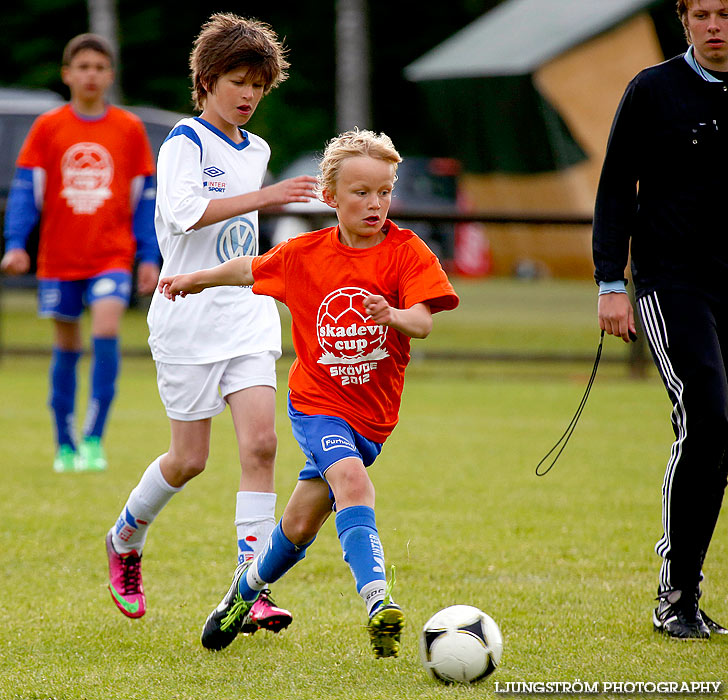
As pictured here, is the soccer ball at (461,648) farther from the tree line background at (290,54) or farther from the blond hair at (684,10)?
the tree line background at (290,54)

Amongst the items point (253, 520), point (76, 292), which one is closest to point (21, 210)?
point (76, 292)

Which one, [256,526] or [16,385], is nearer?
[256,526]

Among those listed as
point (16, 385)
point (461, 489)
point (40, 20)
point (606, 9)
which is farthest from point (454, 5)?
point (461, 489)

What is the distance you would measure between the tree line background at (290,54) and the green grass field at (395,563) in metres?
23.6

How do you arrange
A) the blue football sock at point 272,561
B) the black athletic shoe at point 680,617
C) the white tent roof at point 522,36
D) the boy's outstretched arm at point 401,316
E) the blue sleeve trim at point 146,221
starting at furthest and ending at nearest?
the white tent roof at point 522,36 → the blue sleeve trim at point 146,221 → the black athletic shoe at point 680,617 → the blue football sock at point 272,561 → the boy's outstretched arm at point 401,316

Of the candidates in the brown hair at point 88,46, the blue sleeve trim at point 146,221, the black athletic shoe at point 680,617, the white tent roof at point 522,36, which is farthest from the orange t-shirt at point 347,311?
the white tent roof at point 522,36

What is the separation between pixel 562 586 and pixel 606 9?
18852mm

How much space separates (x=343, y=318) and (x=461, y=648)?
3.33 ft

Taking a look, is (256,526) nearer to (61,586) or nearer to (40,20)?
(61,586)

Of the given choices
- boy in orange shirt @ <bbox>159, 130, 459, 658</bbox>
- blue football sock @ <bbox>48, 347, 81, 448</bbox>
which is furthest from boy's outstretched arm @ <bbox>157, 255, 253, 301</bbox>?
blue football sock @ <bbox>48, 347, 81, 448</bbox>

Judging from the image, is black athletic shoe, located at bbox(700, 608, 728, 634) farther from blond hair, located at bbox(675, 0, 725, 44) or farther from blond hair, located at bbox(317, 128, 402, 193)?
blond hair, located at bbox(675, 0, 725, 44)

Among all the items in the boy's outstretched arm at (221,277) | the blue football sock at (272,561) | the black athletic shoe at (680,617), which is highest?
the boy's outstretched arm at (221,277)

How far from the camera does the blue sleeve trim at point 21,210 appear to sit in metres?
6.86

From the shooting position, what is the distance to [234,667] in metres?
3.73
